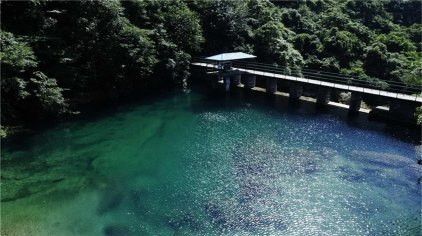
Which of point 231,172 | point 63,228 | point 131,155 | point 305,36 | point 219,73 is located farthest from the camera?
point 305,36

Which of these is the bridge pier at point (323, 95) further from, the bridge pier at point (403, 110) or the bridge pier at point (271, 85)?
the bridge pier at point (403, 110)

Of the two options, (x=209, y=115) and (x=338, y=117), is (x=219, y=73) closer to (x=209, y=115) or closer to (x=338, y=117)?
(x=209, y=115)


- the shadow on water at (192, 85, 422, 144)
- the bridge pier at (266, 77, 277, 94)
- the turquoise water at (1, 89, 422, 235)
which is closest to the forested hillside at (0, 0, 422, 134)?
the turquoise water at (1, 89, 422, 235)

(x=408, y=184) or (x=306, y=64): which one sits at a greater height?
(x=306, y=64)

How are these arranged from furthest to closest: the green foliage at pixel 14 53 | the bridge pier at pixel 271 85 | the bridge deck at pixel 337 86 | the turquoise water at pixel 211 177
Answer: the bridge pier at pixel 271 85
the bridge deck at pixel 337 86
the green foliage at pixel 14 53
the turquoise water at pixel 211 177

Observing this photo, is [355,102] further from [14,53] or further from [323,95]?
[14,53]

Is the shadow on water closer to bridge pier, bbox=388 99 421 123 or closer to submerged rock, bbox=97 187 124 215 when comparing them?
bridge pier, bbox=388 99 421 123

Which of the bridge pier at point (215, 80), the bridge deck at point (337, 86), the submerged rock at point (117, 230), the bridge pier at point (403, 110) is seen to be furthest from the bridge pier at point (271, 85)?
the submerged rock at point (117, 230)

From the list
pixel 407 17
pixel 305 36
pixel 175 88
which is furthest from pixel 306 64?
pixel 407 17
